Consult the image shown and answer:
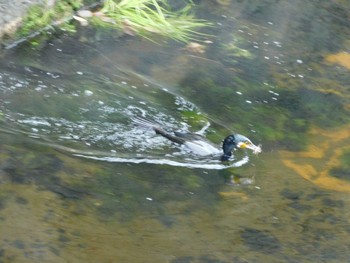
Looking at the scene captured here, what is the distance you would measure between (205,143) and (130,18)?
2816 mm

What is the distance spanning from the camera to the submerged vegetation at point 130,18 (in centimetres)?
873

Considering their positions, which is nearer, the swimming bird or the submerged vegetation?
the swimming bird

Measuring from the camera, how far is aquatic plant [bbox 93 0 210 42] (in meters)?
9.04

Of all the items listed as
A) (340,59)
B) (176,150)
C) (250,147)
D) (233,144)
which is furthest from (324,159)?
(340,59)

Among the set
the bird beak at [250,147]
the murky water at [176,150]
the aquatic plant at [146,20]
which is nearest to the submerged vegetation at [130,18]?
the aquatic plant at [146,20]

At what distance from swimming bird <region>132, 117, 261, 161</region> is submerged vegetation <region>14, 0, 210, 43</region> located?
7.44ft

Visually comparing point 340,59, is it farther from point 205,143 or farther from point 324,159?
point 205,143

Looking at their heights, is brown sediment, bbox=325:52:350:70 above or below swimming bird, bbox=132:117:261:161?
above

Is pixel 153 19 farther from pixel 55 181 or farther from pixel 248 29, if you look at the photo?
pixel 55 181

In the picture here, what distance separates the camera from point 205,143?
267 inches

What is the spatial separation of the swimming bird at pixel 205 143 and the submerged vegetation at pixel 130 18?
2268 mm

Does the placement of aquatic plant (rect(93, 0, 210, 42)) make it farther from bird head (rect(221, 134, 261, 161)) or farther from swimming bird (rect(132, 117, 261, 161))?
bird head (rect(221, 134, 261, 161))

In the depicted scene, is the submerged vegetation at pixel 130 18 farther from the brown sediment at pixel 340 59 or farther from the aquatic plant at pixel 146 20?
the brown sediment at pixel 340 59

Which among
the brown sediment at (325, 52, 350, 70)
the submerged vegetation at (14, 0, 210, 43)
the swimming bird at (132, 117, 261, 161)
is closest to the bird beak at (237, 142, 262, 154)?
the swimming bird at (132, 117, 261, 161)
